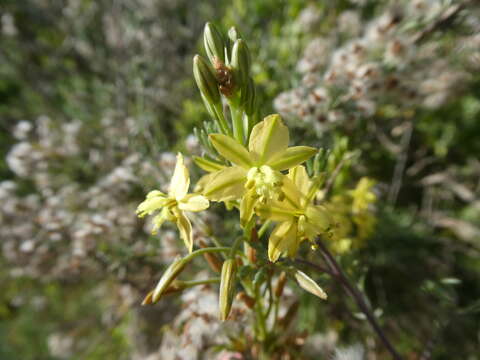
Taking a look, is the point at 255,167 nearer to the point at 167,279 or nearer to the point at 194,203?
the point at 194,203

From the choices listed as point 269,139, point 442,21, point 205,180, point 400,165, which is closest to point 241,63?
point 269,139

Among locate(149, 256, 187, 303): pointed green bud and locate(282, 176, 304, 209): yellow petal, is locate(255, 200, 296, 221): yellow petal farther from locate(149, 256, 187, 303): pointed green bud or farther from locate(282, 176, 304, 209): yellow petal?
locate(149, 256, 187, 303): pointed green bud

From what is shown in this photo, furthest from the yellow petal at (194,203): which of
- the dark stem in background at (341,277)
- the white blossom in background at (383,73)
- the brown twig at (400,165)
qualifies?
the brown twig at (400,165)

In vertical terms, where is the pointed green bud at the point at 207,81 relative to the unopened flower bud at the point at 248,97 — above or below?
above

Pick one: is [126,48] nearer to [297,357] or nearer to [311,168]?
[311,168]

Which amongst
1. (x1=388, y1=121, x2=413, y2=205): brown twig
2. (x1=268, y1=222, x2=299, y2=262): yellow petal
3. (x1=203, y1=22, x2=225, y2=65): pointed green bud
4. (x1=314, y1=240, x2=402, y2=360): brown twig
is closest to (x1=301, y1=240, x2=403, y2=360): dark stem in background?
(x1=314, y1=240, x2=402, y2=360): brown twig

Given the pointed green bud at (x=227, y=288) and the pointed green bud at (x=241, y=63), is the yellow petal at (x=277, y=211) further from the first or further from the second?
the pointed green bud at (x=241, y=63)
